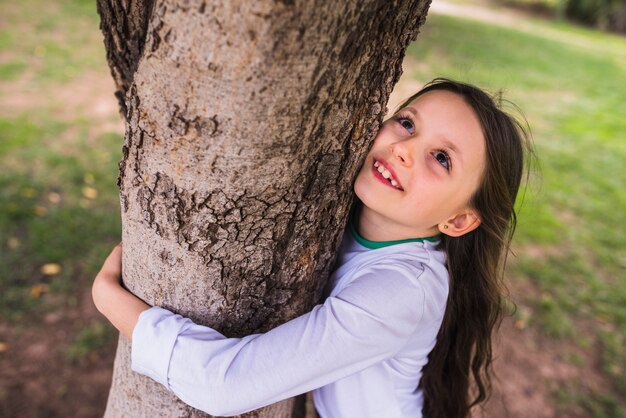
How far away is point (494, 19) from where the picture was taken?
19047 mm

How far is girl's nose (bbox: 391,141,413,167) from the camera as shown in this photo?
1.40 meters

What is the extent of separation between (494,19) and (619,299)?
17.8 meters

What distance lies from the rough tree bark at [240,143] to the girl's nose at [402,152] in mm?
147

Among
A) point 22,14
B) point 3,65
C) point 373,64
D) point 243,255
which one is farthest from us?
point 22,14

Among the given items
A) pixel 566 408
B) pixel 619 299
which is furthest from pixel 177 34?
pixel 619 299

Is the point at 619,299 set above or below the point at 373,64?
below

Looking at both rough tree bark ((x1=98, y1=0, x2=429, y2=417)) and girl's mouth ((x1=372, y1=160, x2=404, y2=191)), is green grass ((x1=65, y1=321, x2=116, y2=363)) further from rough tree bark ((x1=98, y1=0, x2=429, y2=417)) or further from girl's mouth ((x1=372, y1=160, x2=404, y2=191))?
girl's mouth ((x1=372, y1=160, x2=404, y2=191))

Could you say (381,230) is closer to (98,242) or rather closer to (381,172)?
(381,172)

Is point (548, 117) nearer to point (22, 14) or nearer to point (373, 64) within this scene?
point (373, 64)

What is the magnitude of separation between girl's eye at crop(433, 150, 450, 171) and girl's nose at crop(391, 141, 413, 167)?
0.32 ft

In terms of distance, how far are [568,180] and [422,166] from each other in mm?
5654

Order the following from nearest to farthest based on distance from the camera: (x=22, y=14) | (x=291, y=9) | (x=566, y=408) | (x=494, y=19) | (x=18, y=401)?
(x=291, y=9) < (x=18, y=401) < (x=566, y=408) < (x=22, y=14) < (x=494, y=19)

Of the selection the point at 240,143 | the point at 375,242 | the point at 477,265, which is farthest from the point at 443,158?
the point at 240,143

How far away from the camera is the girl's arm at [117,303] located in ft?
4.12
